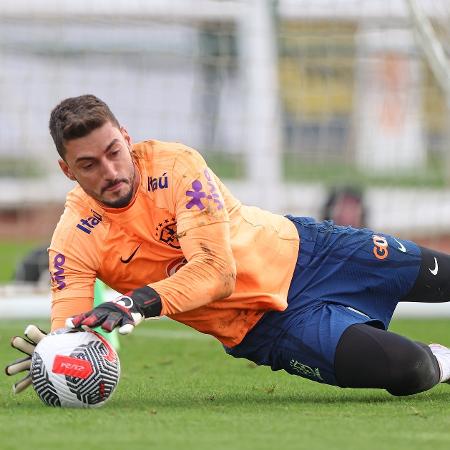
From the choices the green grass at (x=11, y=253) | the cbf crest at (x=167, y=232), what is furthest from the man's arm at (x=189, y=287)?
the green grass at (x=11, y=253)

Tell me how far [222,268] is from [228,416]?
64 cm

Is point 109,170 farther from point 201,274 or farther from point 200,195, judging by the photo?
point 201,274

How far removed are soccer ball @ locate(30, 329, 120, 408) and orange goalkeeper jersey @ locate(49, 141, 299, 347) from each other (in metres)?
0.28

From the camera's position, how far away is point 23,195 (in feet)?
41.1

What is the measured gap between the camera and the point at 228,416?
5008 mm

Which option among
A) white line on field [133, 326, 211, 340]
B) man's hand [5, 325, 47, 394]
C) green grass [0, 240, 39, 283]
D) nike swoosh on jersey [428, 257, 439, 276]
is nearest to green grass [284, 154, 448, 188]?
white line on field [133, 326, 211, 340]

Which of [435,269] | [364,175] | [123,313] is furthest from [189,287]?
[364,175]

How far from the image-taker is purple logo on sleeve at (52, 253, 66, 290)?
5.58m

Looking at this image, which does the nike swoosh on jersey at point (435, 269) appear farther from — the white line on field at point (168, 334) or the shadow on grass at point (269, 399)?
the white line on field at point (168, 334)

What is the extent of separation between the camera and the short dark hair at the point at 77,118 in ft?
17.2

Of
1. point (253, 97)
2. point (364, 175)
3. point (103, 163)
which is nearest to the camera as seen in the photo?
point (103, 163)

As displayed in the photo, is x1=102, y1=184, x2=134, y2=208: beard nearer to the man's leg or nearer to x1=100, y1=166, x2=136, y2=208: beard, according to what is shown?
x1=100, y1=166, x2=136, y2=208: beard

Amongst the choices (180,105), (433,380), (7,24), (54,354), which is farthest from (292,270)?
(7,24)

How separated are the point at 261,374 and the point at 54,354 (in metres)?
2.10
